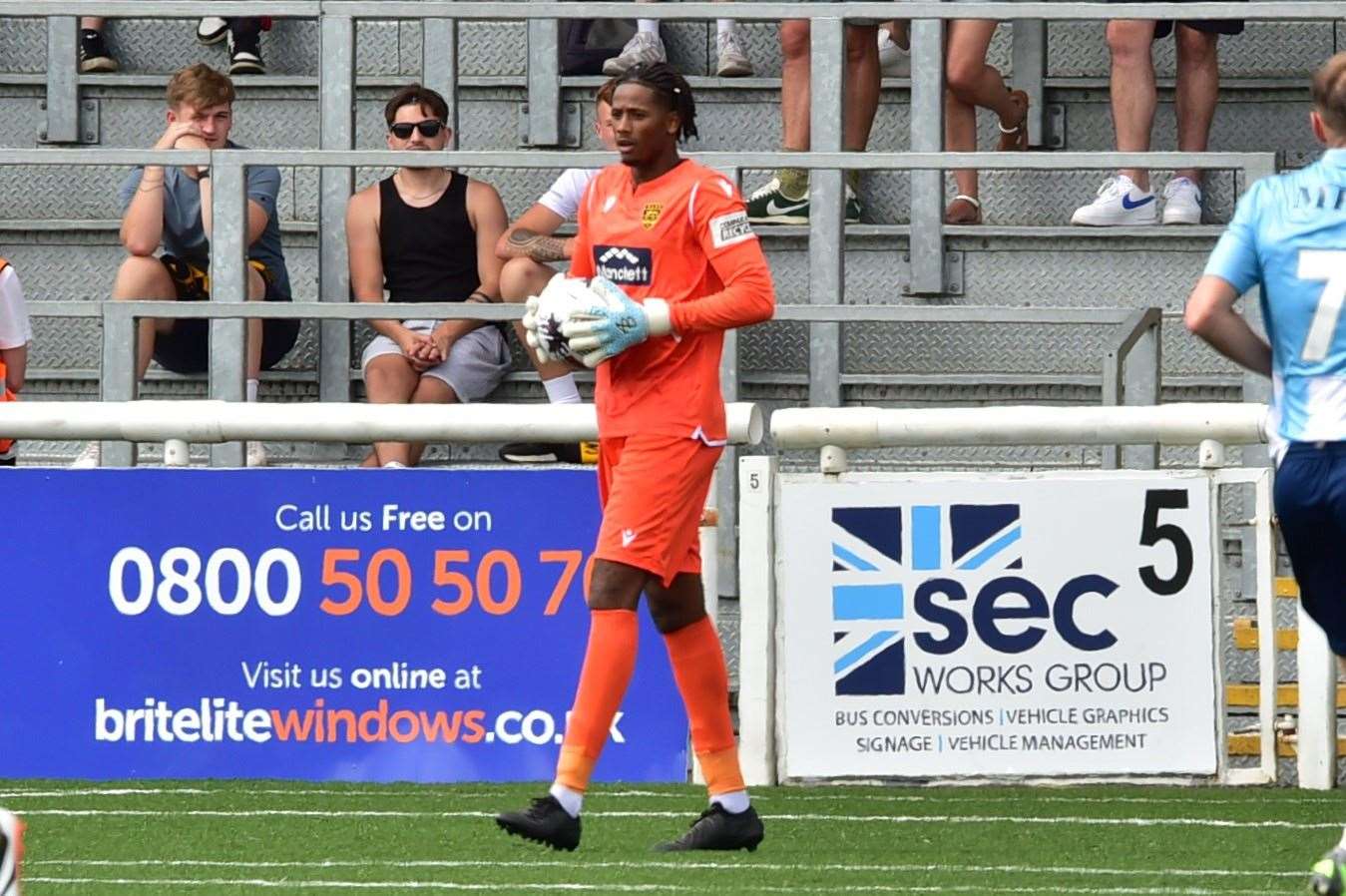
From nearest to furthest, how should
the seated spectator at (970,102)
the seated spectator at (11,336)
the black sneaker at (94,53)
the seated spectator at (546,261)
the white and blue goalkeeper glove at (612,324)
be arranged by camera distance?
the white and blue goalkeeper glove at (612,324)
the seated spectator at (11,336)
the seated spectator at (546,261)
the seated spectator at (970,102)
the black sneaker at (94,53)

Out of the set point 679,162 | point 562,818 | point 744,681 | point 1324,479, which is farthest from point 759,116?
point 1324,479

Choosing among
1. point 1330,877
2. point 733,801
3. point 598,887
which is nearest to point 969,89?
point 733,801

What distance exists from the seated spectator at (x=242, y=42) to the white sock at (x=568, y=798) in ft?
20.2

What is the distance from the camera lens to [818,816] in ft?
23.7

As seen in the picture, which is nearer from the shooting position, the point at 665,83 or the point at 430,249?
the point at 665,83

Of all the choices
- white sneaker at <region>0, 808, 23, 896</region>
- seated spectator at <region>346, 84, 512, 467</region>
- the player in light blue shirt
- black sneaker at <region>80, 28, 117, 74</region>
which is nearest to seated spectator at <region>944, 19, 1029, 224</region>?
seated spectator at <region>346, 84, 512, 467</region>

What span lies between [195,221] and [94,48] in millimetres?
2716

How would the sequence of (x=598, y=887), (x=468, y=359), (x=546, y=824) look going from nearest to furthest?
(x=598, y=887)
(x=546, y=824)
(x=468, y=359)

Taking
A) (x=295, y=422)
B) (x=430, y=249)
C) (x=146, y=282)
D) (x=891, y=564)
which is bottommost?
(x=891, y=564)

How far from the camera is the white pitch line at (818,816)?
699 cm

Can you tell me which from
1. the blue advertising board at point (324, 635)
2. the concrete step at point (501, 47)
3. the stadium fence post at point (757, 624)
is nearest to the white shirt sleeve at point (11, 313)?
the blue advertising board at point (324, 635)


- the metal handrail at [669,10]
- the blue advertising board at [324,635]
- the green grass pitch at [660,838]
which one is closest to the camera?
the green grass pitch at [660,838]

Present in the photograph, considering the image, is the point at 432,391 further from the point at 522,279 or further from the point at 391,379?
the point at 522,279

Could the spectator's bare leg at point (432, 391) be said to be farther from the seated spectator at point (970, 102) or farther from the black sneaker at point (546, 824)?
the black sneaker at point (546, 824)
